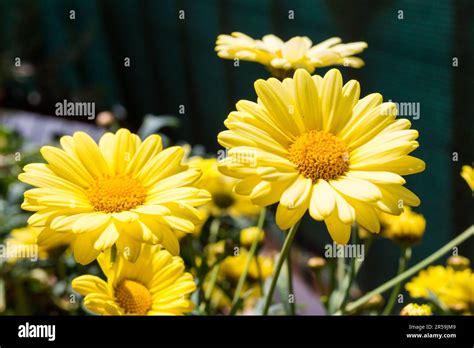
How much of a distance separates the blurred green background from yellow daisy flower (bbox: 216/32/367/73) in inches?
24.2

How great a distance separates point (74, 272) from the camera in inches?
38.1

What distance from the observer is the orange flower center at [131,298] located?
2.05ft

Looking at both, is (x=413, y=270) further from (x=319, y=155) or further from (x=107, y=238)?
(x=107, y=238)

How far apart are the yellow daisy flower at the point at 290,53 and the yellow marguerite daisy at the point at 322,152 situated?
0.29 ft

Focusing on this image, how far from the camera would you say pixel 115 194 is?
0.59 metres

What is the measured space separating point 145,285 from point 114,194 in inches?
3.9

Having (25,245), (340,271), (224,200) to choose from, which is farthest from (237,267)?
(25,245)

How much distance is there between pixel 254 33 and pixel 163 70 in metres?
1.06
